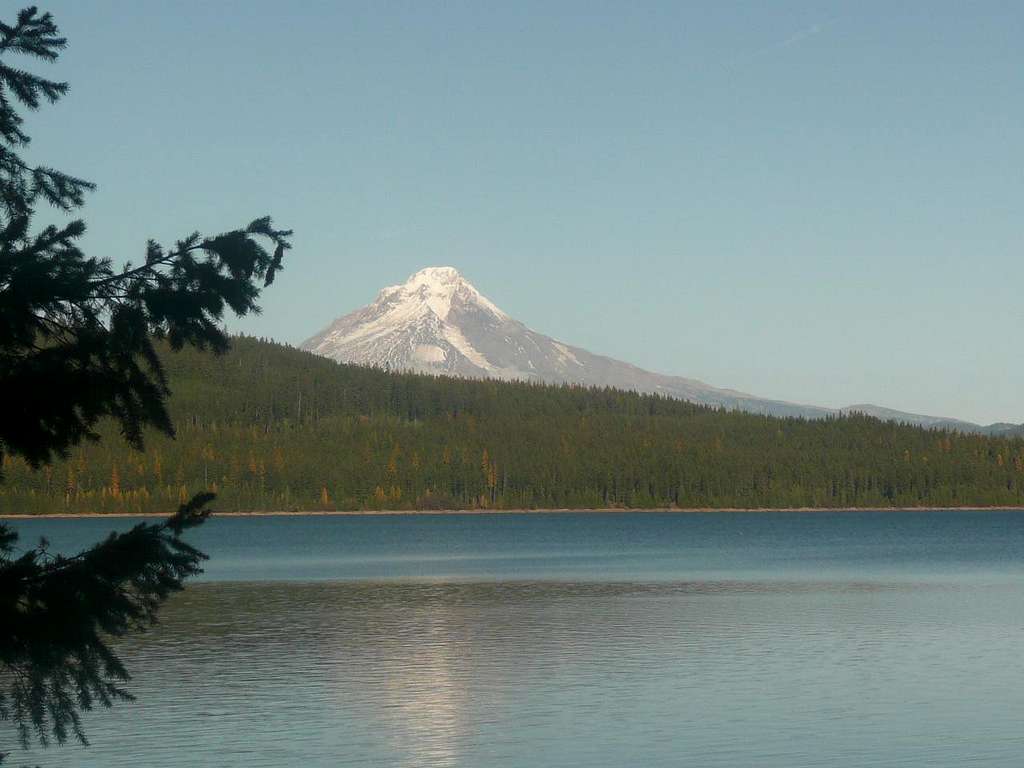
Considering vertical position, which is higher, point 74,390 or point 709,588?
point 74,390

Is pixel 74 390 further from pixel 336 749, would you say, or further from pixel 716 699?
pixel 716 699

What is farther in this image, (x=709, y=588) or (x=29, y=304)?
(x=709, y=588)

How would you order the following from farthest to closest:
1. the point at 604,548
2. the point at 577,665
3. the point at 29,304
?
the point at 604,548 < the point at 577,665 < the point at 29,304

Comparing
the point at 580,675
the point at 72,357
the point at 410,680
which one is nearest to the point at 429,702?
the point at 410,680

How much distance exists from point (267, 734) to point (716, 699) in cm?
1338

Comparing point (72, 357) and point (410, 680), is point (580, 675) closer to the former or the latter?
point (410, 680)

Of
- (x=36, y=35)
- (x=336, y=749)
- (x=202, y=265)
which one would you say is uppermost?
(x=36, y=35)

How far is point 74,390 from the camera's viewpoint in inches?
451

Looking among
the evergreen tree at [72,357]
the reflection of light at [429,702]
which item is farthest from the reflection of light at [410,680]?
the evergreen tree at [72,357]

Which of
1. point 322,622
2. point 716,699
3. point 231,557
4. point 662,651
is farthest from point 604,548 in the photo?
point 716,699

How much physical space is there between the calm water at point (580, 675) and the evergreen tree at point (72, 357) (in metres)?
21.9

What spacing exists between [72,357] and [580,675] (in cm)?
3825

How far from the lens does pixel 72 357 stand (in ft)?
37.9

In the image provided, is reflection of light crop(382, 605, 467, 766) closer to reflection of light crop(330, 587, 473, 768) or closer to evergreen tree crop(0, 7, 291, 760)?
reflection of light crop(330, 587, 473, 768)
